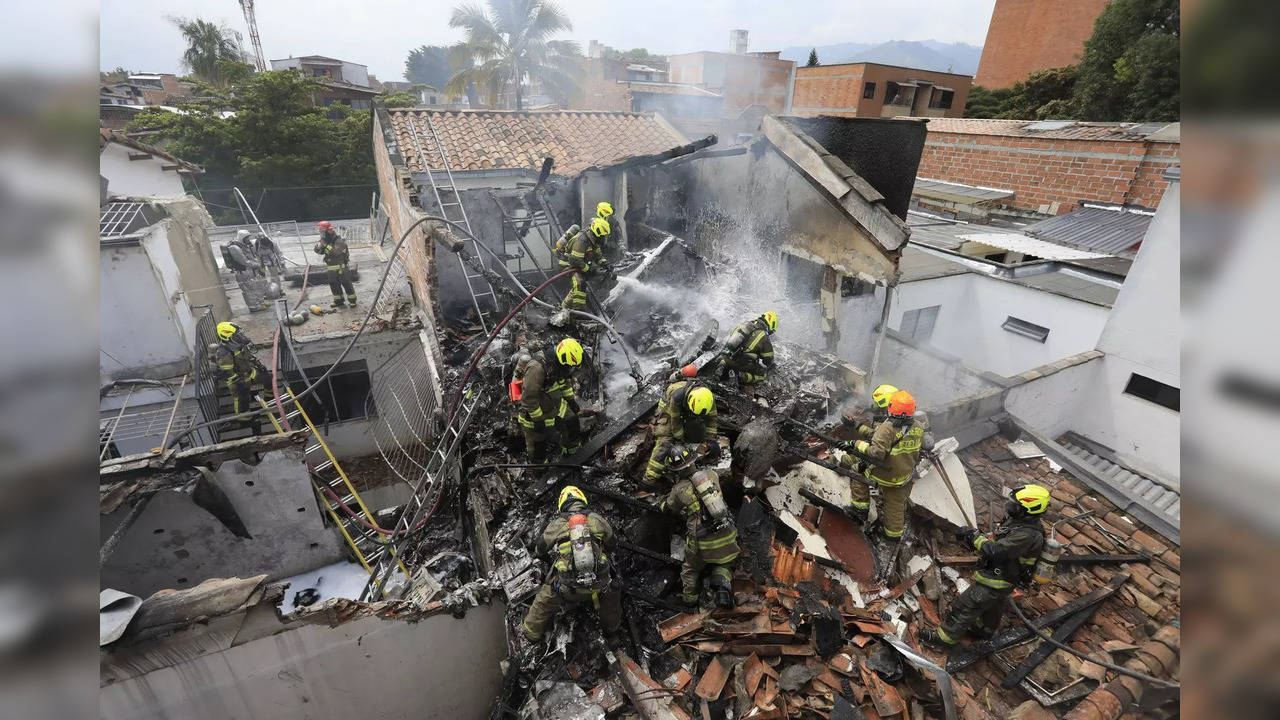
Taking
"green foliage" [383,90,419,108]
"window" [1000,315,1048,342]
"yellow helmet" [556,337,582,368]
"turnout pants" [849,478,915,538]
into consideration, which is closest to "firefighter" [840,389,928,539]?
"turnout pants" [849,478,915,538]

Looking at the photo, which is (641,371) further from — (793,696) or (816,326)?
(793,696)

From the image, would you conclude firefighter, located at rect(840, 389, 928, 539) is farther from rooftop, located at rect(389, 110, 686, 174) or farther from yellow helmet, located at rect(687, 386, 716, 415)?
rooftop, located at rect(389, 110, 686, 174)

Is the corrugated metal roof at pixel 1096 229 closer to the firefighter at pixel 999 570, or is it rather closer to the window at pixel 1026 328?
the window at pixel 1026 328

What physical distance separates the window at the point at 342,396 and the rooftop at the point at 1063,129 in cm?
1550

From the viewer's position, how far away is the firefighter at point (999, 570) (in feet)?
17.7

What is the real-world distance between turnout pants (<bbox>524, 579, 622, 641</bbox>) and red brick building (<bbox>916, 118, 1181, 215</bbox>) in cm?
1478

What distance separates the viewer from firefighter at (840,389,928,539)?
6277mm

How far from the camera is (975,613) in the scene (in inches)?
216

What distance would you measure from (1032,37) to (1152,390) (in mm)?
31771

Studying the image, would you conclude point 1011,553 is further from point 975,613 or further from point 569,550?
point 569,550

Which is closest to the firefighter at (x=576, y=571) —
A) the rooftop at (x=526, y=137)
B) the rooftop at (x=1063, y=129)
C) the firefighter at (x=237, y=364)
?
the firefighter at (x=237, y=364)

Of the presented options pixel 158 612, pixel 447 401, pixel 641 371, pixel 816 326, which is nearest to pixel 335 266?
pixel 447 401

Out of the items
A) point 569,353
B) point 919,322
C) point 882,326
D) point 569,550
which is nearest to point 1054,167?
point 919,322
